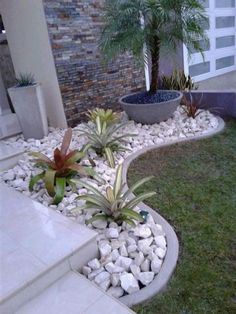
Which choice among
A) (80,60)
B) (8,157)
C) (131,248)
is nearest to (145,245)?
(131,248)

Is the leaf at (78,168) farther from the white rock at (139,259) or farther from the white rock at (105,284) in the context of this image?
the white rock at (105,284)

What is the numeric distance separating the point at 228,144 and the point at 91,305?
263 cm

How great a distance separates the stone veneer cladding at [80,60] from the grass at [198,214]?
1.59 metres

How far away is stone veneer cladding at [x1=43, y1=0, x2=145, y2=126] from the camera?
12.7 feet

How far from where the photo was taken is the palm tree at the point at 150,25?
11.5ft

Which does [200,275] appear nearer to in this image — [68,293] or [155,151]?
[68,293]

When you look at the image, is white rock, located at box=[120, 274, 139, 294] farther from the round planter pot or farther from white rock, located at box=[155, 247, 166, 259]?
the round planter pot

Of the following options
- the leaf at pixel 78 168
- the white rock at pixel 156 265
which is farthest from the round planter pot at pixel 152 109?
the white rock at pixel 156 265

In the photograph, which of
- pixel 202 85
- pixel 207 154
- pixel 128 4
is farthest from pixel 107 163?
pixel 202 85

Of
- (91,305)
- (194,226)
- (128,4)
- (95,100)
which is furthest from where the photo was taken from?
(95,100)

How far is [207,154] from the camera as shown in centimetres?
327

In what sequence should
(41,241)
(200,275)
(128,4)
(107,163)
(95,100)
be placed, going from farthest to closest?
(95,100)
(128,4)
(107,163)
(41,241)
(200,275)

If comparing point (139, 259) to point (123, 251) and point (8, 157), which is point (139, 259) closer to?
point (123, 251)

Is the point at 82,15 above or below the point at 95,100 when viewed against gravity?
above
